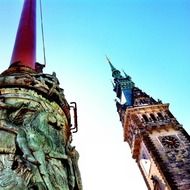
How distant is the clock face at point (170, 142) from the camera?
40.1 metres

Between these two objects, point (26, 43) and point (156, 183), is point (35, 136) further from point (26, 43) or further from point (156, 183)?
point (156, 183)

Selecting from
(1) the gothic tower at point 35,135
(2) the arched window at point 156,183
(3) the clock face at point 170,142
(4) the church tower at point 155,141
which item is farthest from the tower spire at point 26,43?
(3) the clock face at point 170,142

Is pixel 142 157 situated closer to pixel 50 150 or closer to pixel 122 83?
pixel 122 83

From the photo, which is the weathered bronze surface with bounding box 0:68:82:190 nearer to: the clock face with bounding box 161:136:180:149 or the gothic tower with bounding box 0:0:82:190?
the gothic tower with bounding box 0:0:82:190

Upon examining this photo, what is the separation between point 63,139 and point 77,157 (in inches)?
12.0

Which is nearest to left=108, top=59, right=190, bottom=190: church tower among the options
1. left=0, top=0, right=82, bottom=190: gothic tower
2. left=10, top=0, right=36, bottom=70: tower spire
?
left=10, top=0, right=36, bottom=70: tower spire

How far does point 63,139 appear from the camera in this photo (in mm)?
4527

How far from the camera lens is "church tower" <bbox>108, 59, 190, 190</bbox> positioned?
35.8m

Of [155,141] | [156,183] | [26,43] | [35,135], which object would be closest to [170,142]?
[155,141]

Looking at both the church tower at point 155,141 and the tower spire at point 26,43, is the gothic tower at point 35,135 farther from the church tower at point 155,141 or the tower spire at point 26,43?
the church tower at point 155,141

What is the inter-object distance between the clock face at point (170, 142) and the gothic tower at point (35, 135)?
3582 centimetres

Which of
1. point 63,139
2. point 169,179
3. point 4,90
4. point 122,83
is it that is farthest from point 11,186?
point 122,83

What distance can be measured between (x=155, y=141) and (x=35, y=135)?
125ft

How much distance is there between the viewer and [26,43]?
8336 mm
